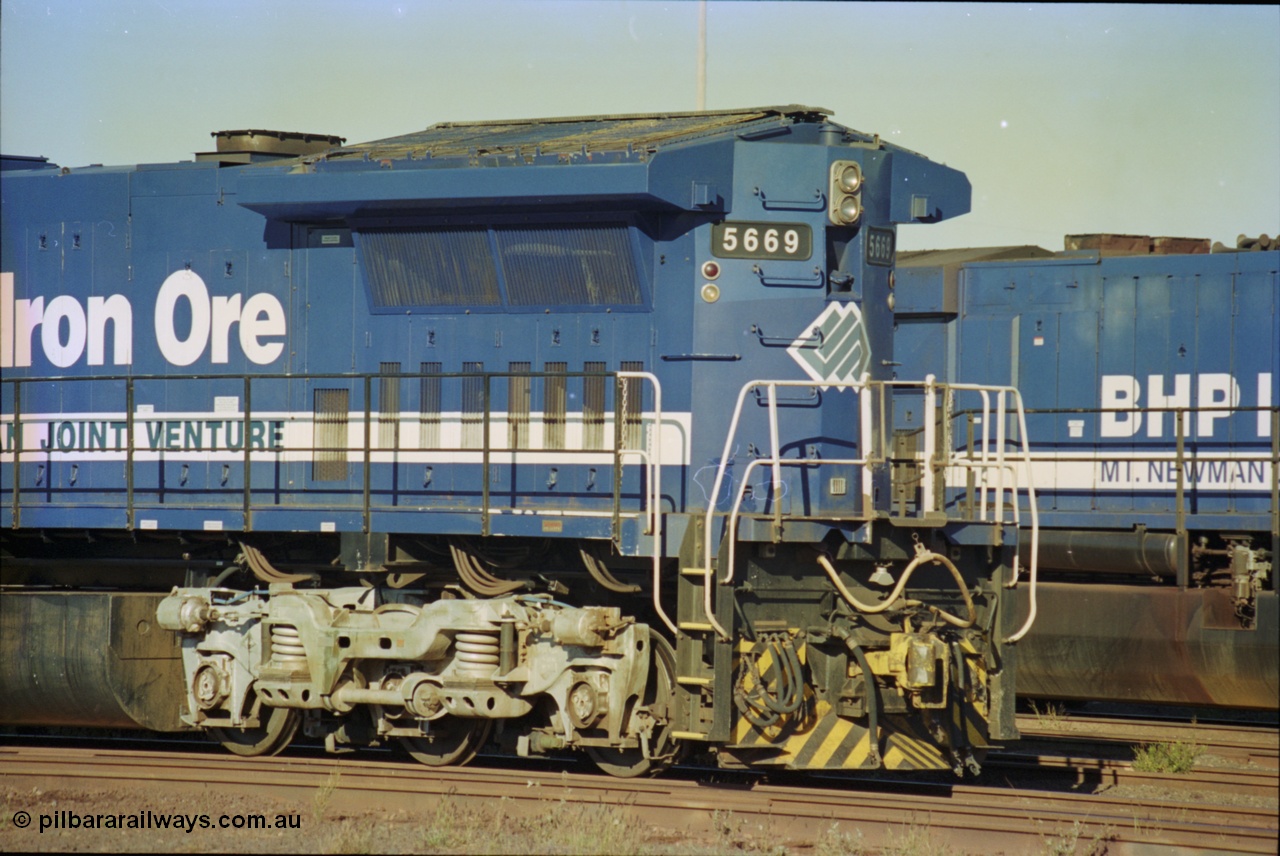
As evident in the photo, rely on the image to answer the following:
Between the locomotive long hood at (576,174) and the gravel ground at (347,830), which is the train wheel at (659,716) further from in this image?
the locomotive long hood at (576,174)

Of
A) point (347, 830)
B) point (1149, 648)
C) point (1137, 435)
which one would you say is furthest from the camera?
Result: point (1137, 435)

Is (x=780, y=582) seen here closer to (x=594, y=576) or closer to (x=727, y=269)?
(x=594, y=576)

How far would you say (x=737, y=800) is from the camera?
27.3 feet

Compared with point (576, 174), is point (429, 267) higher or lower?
lower

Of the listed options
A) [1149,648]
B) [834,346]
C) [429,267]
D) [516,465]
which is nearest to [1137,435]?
[1149,648]

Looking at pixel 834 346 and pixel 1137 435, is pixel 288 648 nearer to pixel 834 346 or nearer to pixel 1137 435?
pixel 834 346

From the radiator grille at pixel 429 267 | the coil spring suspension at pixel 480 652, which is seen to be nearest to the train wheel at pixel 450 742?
the coil spring suspension at pixel 480 652

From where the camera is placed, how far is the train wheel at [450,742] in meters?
9.27

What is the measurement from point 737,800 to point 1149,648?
4329 mm

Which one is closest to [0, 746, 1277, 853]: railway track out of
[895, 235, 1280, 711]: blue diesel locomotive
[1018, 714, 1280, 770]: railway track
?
[1018, 714, 1280, 770]: railway track

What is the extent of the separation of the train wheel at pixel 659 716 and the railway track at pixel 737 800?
0.47 feet

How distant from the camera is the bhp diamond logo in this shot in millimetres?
8859

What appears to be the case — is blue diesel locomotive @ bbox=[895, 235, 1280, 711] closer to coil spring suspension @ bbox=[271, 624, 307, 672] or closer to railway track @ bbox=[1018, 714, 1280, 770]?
railway track @ bbox=[1018, 714, 1280, 770]
